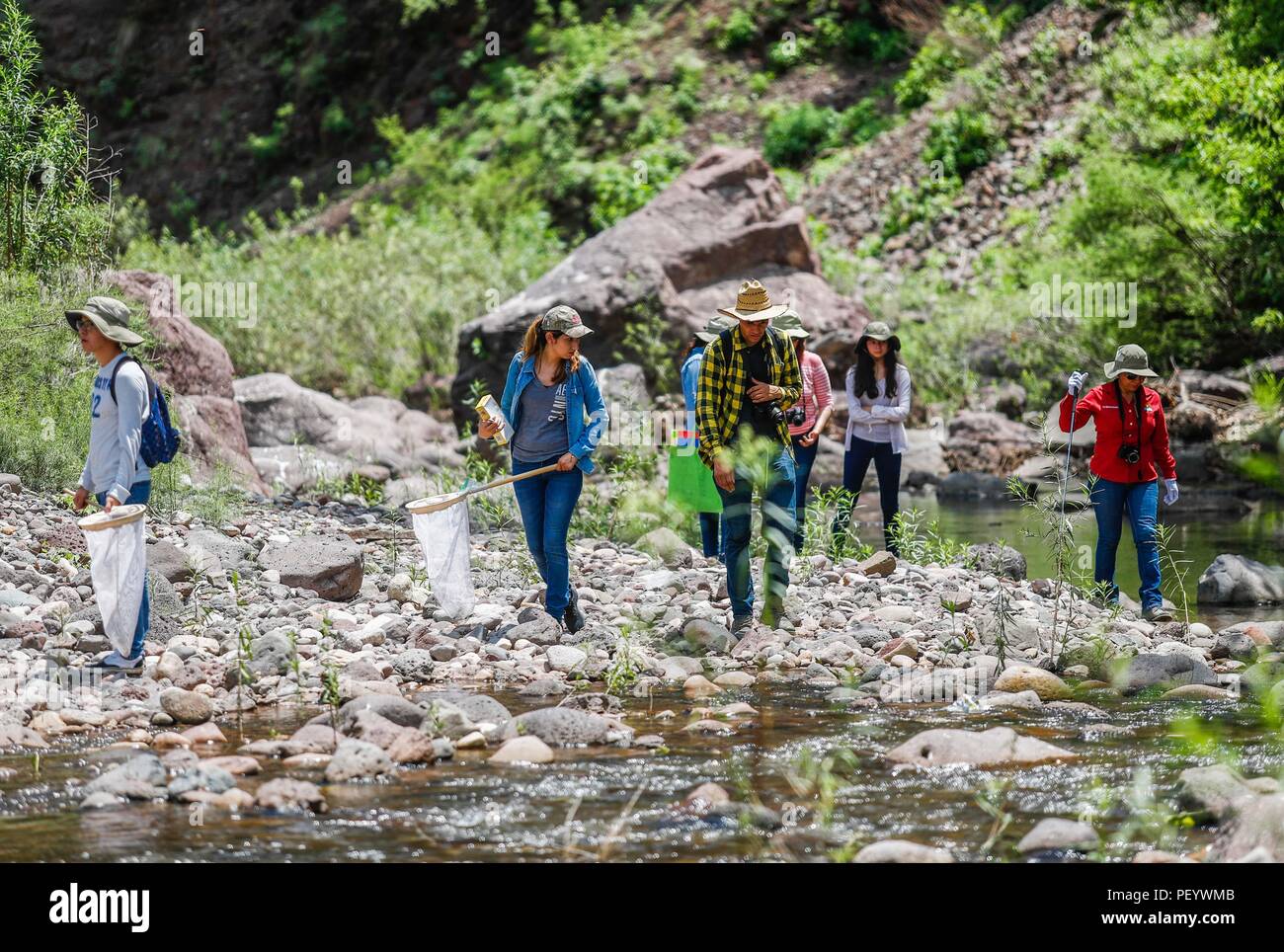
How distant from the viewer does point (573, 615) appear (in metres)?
8.31

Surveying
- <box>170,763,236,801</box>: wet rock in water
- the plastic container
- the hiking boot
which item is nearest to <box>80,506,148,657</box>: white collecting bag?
<box>170,763,236,801</box>: wet rock in water

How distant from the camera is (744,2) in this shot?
105 ft

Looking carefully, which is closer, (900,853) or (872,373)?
(900,853)

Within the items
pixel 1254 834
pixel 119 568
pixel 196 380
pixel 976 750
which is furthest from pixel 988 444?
pixel 1254 834

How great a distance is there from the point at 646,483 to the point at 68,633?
218 inches

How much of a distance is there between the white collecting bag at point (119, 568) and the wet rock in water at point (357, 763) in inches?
72.0

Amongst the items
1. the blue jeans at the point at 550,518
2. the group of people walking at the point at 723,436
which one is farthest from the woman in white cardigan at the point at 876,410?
the blue jeans at the point at 550,518

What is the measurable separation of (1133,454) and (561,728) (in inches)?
173

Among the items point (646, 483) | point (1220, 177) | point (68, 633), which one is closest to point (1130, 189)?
point (1220, 177)

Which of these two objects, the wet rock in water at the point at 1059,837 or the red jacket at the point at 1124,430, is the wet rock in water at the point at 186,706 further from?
the red jacket at the point at 1124,430

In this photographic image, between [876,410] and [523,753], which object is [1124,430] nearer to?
[876,410]

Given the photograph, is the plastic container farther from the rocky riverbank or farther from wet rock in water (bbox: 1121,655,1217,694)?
wet rock in water (bbox: 1121,655,1217,694)

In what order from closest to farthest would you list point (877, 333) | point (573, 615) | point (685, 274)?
1. point (573, 615)
2. point (877, 333)
3. point (685, 274)

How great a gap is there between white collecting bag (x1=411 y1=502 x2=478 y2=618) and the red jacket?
3653mm
